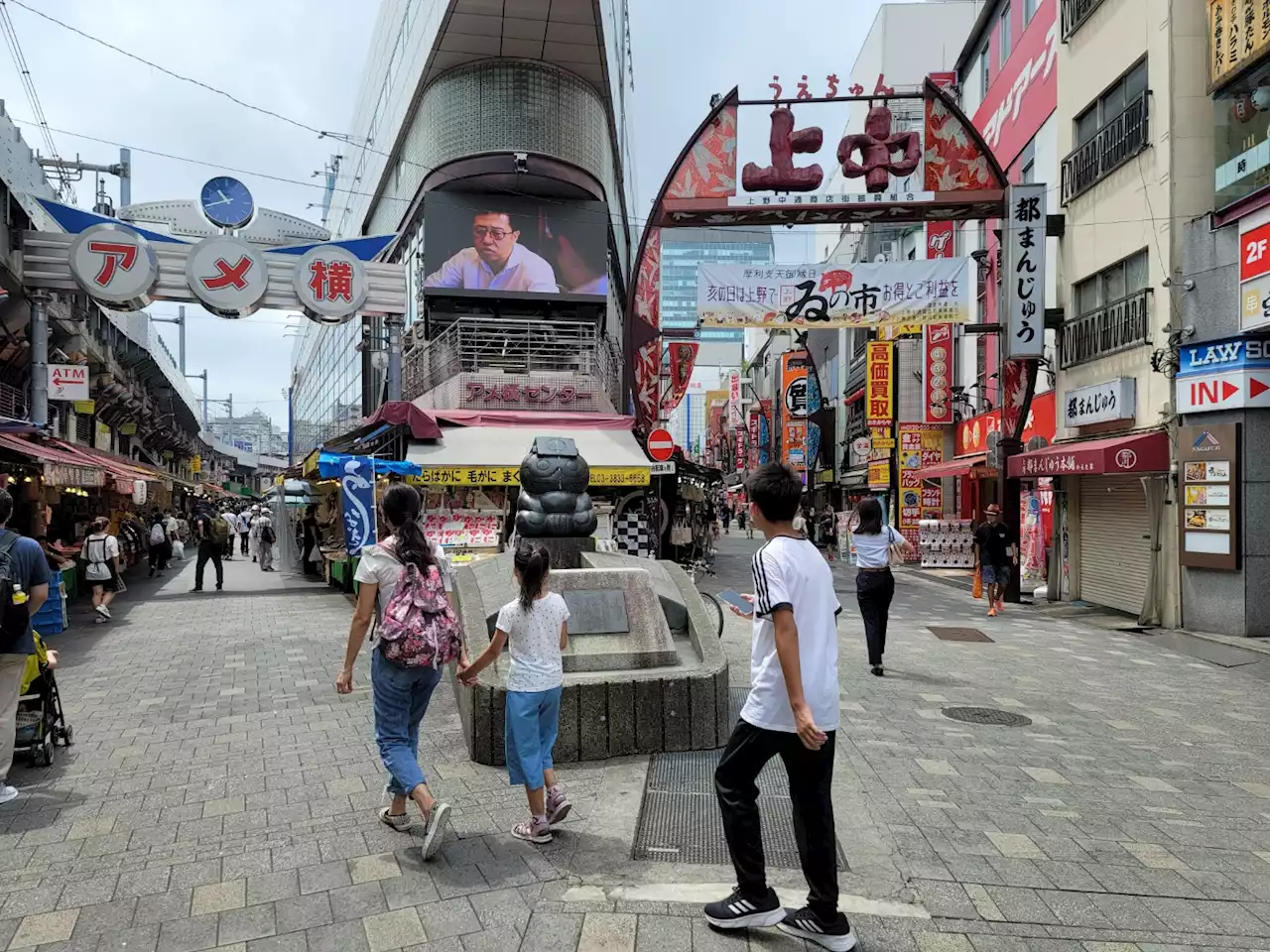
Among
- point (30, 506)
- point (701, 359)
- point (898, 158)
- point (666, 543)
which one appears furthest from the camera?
point (701, 359)

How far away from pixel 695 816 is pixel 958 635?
25.6 feet

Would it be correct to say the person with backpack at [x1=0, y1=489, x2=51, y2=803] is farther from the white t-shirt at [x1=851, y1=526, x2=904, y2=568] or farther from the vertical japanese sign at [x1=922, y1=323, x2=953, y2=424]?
the vertical japanese sign at [x1=922, y1=323, x2=953, y2=424]

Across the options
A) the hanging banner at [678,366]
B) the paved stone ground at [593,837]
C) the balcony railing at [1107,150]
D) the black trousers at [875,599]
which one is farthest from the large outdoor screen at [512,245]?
the black trousers at [875,599]

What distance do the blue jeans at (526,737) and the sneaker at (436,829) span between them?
37 cm

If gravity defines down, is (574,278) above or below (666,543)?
above

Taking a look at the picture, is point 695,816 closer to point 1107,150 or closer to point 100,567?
point 100,567

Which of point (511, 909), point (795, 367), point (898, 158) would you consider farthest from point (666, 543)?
point (795, 367)

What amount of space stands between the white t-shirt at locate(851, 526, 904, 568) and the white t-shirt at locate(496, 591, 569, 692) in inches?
184

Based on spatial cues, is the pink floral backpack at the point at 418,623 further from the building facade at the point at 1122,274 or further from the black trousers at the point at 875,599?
the building facade at the point at 1122,274

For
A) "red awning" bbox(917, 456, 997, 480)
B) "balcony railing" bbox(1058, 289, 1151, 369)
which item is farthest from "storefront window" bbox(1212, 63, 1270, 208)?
"red awning" bbox(917, 456, 997, 480)

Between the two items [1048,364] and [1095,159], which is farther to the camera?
[1048,364]

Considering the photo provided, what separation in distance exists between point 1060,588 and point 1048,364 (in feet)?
13.5

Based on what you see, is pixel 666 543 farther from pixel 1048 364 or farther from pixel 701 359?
pixel 701 359

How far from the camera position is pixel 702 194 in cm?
1656
